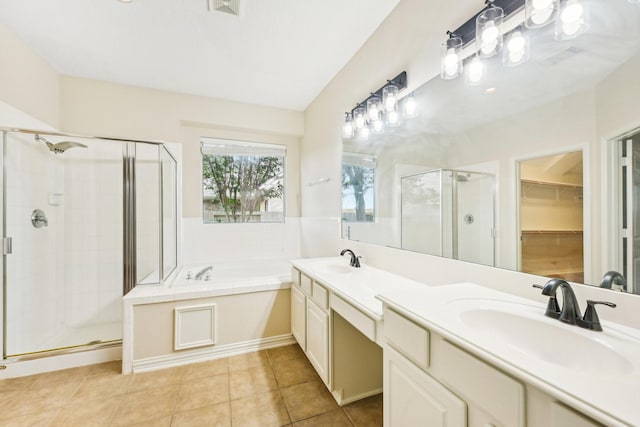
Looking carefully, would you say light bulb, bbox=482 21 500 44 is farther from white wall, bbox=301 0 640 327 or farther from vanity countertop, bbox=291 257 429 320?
vanity countertop, bbox=291 257 429 320

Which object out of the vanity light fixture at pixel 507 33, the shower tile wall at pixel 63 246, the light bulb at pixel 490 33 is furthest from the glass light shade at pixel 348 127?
the shower tile wall at pixel 63 246

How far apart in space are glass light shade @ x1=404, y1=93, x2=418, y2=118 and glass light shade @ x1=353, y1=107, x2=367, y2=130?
17.1 inches

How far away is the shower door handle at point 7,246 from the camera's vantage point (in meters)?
2.02

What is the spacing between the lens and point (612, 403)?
473 mm

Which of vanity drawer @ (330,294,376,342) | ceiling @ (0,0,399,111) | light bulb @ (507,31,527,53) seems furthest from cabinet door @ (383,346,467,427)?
A: ceiling @ (0,0,399,111)

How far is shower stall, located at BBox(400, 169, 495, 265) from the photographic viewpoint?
4.09 feet

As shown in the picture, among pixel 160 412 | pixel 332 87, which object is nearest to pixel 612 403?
pixel 160 412

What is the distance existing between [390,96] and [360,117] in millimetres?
356

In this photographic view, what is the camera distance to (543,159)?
3.38 ft

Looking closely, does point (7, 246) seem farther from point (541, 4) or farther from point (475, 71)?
point (541, 4)

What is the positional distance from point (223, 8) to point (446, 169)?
179 centimetres

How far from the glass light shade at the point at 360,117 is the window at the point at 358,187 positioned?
9.4 inches

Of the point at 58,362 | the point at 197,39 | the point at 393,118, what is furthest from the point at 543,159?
the point at 58,362

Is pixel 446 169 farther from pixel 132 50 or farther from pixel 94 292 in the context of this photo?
pixel 94 292
